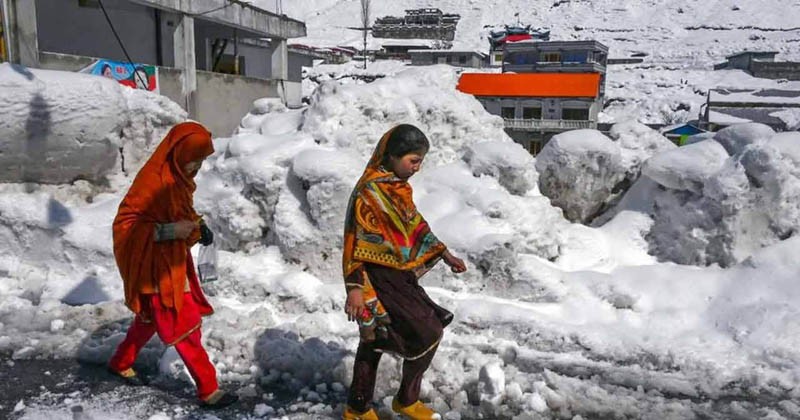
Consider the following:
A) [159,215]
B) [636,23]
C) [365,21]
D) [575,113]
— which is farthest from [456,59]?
[159,215]

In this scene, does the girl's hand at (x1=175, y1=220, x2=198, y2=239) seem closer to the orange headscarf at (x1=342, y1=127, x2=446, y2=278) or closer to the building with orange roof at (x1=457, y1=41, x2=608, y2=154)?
the orange headscarf at (x1=342, y1=127, x2=446, y2=278)

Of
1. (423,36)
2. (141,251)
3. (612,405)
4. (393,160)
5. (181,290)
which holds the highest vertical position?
(423,36)

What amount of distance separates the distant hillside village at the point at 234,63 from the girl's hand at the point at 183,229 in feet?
27.7

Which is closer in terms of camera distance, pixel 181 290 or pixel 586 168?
pixel 181 290

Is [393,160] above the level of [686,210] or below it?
above

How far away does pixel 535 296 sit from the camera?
4418 millimetres

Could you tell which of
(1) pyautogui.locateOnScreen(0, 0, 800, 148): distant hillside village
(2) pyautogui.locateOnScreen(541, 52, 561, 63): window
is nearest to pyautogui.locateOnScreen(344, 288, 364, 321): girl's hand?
(1) pyautogui.locateOnScreen(0, 0, 800, 148): distant hillside village

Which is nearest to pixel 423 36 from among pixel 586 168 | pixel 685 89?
pixel 685 89

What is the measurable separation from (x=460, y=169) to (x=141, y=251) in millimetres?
2981

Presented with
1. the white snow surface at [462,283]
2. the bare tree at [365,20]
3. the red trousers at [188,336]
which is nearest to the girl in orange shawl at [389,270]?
the white snow surface at [462,283]

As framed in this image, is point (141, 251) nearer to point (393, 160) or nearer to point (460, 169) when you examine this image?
point (393, 160)

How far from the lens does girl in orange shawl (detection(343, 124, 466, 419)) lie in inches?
106

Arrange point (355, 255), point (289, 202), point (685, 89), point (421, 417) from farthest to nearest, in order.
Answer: point (685, 89)
point (289, 202)
point (421, 417)
point (355, 255)

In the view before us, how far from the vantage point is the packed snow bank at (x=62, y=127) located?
478 cm
